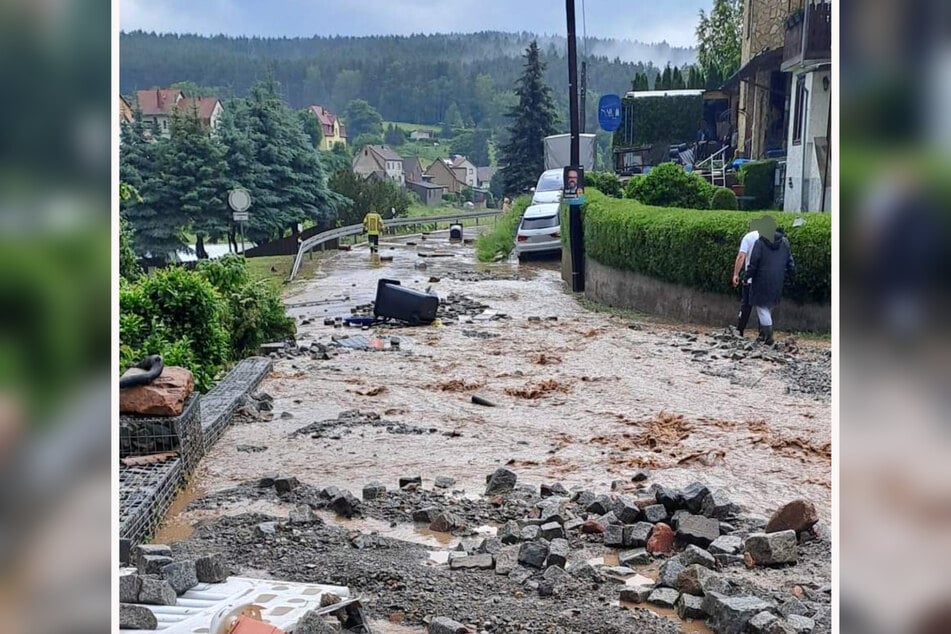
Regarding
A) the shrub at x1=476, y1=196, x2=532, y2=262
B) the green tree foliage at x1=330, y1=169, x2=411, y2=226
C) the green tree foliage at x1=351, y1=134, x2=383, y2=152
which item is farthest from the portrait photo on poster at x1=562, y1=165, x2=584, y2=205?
the green tree foliage at x1=351, y1=134, x2=383, y2=152

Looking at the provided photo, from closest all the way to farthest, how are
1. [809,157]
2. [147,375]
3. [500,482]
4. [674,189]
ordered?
[147,375], [500,482], [674,189], [809,157]

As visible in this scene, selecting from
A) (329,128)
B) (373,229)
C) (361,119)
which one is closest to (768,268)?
(373,229)

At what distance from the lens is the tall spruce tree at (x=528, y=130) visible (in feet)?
98.6

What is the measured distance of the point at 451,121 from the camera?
31.0m

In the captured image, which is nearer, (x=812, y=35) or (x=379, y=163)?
(x=812, y=35)

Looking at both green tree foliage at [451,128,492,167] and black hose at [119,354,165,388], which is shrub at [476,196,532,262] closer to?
green tree foliage at [451,128,492,167]

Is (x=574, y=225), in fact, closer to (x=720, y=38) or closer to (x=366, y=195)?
(x=366, y=195)

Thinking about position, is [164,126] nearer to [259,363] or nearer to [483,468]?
[259,363]

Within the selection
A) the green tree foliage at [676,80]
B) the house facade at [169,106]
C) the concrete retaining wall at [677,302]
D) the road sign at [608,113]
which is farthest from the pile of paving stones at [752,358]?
the green tree foliage at [676,80]

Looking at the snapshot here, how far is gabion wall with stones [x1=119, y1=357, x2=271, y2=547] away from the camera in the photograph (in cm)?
446

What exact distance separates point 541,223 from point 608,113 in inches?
125

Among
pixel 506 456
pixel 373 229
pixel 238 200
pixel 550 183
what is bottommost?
pixel 506 456

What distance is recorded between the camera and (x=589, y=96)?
996 inches
